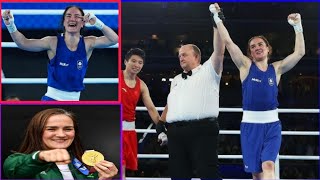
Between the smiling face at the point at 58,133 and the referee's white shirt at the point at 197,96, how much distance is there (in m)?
0.80

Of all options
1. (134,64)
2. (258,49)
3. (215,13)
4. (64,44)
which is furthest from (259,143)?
(64,44)

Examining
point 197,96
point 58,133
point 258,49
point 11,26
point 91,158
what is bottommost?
point 91,158

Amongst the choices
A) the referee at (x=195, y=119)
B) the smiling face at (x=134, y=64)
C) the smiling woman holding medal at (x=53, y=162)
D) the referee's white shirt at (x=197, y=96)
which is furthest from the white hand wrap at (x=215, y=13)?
the smiling woman holding medal at (x=53, y=162)

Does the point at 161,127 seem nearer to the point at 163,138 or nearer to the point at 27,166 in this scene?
the point at 163,138

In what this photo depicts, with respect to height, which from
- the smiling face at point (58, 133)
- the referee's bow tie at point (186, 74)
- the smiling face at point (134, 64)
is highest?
the smiling face at point (134, 64)

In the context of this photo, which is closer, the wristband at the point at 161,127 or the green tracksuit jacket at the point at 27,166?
the green tracksuit jacket at the point at 27,166

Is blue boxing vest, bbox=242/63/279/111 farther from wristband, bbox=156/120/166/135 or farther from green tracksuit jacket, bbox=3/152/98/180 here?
green tracksuit jacket, bbox=3/152/98/180

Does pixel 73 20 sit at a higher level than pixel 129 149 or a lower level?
higher

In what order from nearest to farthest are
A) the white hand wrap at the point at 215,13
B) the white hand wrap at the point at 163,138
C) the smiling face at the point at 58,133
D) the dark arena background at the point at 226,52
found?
the smiling face at the point at 58,133
the white hand wrap at the point at 215,13
the white hand wrap at the point at 163,138
the dark arena background at the point at 226,52

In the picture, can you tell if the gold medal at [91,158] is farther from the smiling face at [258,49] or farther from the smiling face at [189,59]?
the smiling face at [258,49]

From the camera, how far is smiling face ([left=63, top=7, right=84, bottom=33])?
2.51 m

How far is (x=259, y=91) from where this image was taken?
2543 mm

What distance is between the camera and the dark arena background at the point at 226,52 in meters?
3.28

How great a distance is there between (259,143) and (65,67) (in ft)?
3.82
